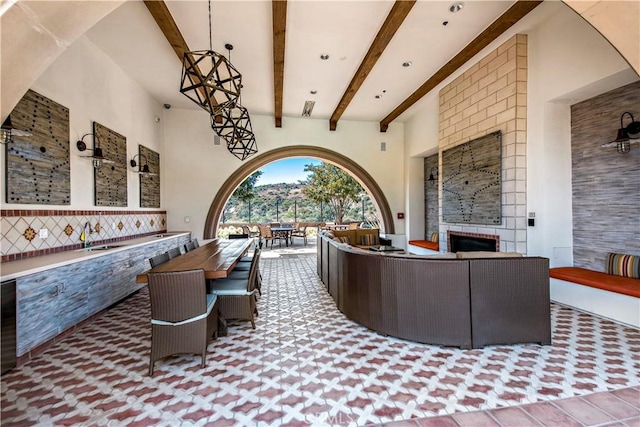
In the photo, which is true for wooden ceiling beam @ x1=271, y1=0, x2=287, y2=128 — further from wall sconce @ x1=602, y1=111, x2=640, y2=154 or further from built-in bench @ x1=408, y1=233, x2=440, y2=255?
built-in bench @ x1=408, y1=233, x2=440, y2=255

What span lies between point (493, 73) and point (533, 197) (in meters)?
2.20

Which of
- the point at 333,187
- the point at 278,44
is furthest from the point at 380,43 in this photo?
the point at 333,187

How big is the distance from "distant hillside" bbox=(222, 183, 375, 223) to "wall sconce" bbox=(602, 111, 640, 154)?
10161 mm

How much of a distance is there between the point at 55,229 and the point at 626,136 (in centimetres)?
715

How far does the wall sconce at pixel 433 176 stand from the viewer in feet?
24.3

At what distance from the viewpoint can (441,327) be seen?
2.74 m

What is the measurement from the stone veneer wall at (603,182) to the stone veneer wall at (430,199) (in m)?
3.38

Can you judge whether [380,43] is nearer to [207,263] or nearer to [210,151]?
[207,263]

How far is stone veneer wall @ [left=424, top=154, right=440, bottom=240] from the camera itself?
743 cm

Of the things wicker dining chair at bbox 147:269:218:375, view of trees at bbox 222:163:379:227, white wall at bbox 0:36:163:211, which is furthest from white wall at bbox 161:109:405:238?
wicker dining chair at bbox 147:269:218:375

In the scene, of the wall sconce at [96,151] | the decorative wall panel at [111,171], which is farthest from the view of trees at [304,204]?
the wall sconce at [96,151]

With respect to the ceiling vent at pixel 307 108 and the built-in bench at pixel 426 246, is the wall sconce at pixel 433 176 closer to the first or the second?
the built-in bench at pixel 426 246

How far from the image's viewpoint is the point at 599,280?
3408mm

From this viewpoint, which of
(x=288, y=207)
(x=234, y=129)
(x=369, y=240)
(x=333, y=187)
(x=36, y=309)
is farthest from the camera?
(x=288, y=207)
